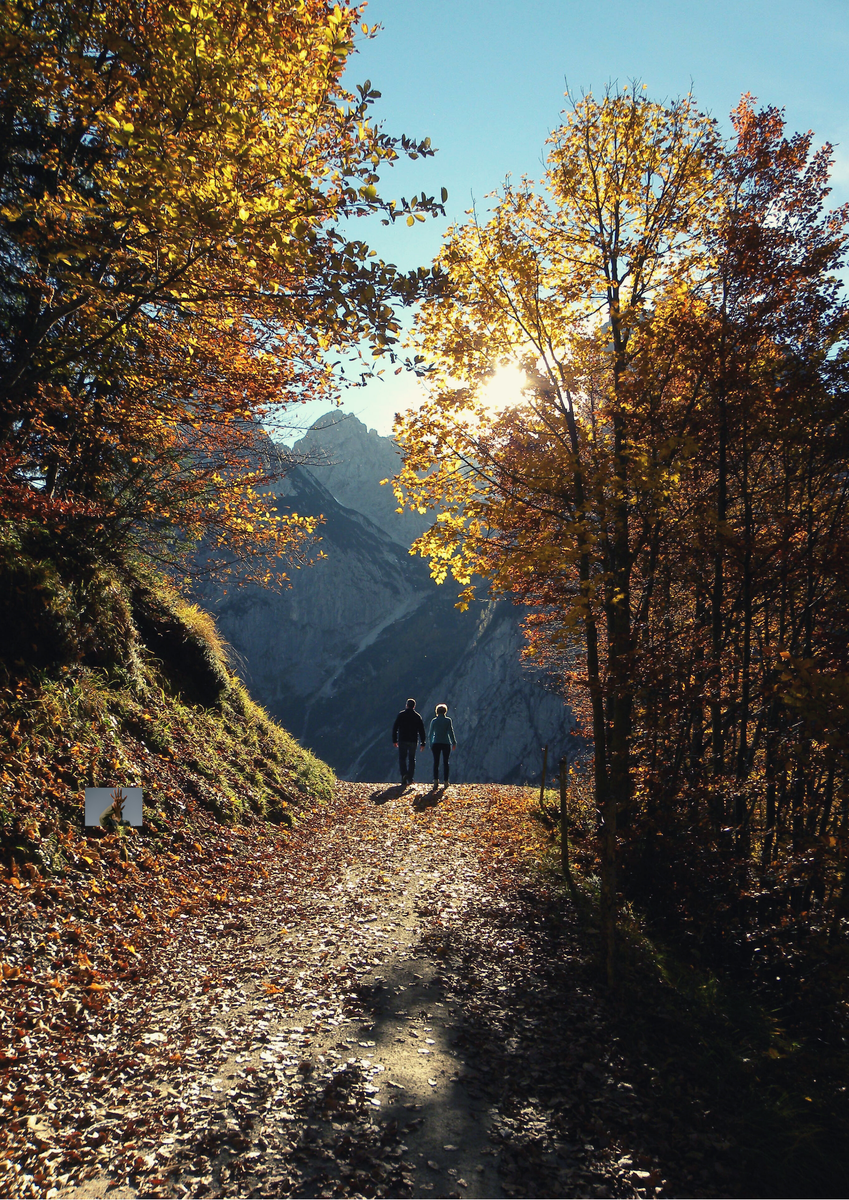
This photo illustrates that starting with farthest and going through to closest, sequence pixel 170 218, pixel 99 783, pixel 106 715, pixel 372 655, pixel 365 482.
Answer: pixel 365 482, pixel 372 655, pixel 106 715, pixel 99 783, pixel 170 218

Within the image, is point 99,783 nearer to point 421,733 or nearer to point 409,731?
point 409,731

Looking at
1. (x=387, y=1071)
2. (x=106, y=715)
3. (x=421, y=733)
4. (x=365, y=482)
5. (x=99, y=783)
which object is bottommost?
(x=387, y=1071)

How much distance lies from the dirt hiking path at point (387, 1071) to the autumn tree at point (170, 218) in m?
5.16

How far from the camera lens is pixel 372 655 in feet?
337

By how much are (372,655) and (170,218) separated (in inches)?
3934

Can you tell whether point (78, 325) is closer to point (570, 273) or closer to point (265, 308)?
point (265, 308)

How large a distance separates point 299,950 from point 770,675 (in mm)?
6023

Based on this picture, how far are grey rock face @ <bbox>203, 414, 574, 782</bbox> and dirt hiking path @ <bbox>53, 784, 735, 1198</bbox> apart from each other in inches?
2569

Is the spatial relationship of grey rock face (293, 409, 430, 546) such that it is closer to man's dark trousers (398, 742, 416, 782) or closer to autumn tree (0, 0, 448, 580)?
man's dark trousers (398, 742, 416, 782)

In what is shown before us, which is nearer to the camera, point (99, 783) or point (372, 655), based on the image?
point (99, 783)

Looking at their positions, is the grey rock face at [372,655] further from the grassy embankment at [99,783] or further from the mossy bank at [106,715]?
the grassy embankment at [99,783]

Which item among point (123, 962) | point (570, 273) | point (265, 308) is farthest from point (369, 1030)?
point (570, 273)

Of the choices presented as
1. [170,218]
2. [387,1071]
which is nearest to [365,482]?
[170,218]

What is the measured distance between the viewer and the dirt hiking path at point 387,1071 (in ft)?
10.8
